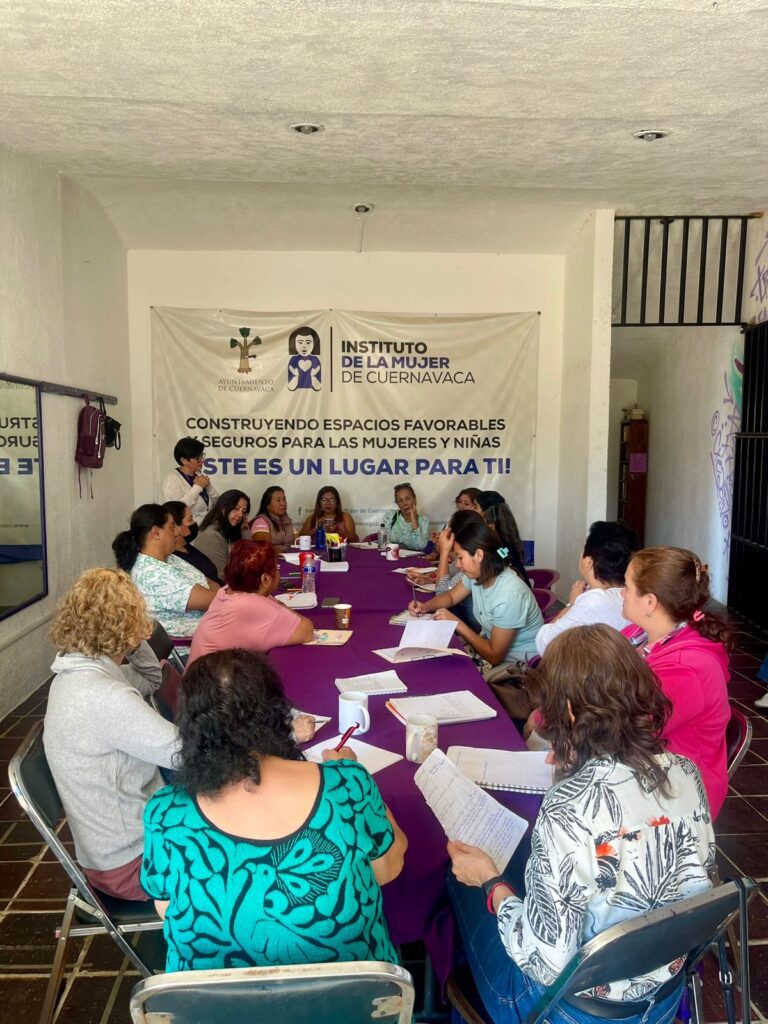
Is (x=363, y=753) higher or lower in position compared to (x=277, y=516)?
lower

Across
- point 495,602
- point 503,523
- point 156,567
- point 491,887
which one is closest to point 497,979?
point 491,887

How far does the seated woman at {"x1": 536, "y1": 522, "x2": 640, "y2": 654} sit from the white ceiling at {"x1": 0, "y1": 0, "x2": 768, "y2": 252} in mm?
1757

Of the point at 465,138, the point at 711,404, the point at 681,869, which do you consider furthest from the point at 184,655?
the point at 711,404

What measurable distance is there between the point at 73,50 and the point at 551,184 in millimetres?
2704

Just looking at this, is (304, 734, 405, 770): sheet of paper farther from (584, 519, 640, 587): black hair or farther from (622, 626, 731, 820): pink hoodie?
(584, 519, 640, 587): black hair

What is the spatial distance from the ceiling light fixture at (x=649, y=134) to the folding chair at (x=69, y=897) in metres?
3.59

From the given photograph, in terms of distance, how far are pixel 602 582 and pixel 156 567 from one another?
181 cm

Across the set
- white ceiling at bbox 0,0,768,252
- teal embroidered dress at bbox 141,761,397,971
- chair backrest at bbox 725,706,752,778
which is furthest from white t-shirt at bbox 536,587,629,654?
white ceiling at bbox 0,0,768,252

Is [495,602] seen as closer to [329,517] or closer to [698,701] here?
[698,701]

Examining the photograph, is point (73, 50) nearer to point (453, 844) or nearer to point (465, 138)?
point (465, 138)

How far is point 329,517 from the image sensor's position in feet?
19.4

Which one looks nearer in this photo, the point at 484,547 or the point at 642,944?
the point at 642,944

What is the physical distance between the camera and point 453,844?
1337 mm

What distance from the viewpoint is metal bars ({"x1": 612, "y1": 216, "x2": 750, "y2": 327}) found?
528 centimetres
